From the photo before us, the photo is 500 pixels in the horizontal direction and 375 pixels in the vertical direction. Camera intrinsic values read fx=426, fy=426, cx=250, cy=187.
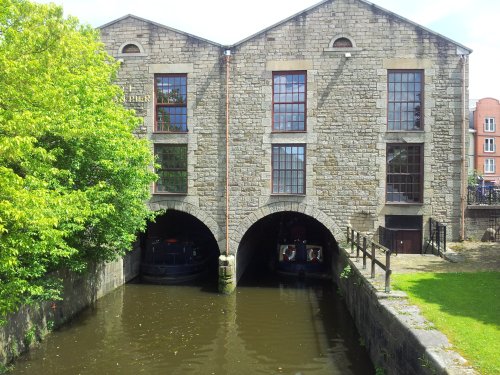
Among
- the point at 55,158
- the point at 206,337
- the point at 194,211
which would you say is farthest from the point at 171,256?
the point at 55,158

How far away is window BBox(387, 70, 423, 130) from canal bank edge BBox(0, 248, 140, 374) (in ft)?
37.7

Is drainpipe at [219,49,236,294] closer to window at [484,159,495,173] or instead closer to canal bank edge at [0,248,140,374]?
canal bank edge at [0,248,140,374]

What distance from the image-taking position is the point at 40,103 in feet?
26.1

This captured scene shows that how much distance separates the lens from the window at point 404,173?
15359 millimetres

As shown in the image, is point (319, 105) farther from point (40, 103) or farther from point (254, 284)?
point (40, 103)

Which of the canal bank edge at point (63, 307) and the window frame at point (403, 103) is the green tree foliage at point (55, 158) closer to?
the canal bank edge at point (63, 307)

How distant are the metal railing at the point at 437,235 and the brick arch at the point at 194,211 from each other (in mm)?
7430

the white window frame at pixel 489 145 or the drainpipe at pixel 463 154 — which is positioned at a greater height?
the white window frame at pixel 489 145

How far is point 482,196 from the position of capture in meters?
15.8

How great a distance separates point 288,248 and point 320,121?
628 cm

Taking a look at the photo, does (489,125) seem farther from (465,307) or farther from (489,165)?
(465,307)

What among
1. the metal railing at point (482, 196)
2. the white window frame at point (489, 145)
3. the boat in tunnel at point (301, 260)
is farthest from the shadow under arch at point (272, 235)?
the white window frame at point (489, 145)

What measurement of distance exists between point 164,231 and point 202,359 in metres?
10.8

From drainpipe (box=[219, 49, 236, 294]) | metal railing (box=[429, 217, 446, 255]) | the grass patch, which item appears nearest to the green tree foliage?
drainpipe (box=[219, 49, 236, 294])
